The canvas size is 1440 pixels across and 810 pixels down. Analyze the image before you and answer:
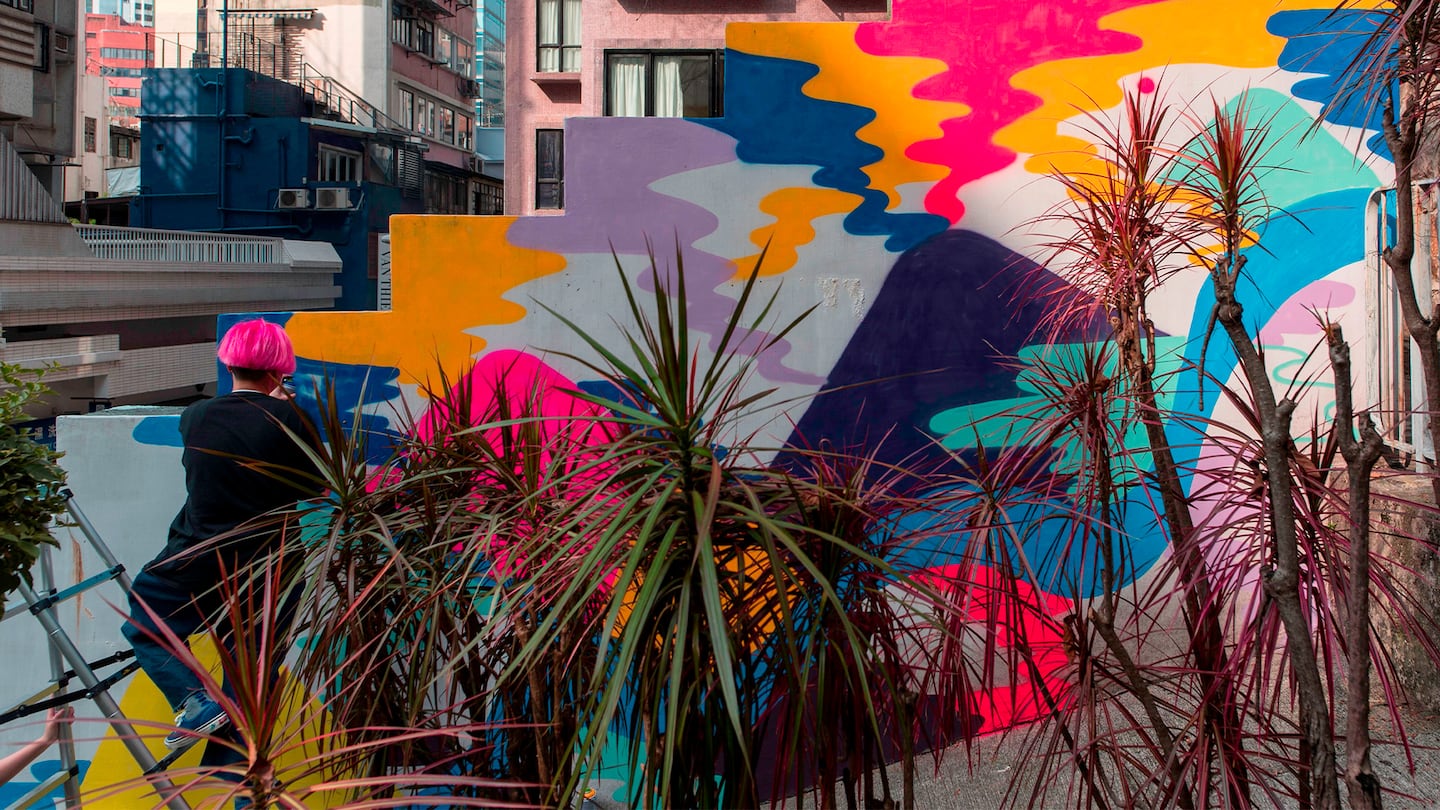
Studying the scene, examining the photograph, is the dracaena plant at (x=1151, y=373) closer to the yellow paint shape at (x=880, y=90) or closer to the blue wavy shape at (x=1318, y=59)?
the yellow paint shape at (x=880, y=90)

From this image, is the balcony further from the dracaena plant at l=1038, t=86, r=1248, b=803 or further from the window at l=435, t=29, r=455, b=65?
the dracaena plant at l=1038, t=86, r=1248, b=803

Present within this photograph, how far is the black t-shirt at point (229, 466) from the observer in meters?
3.39

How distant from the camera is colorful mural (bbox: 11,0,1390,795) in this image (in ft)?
14.7

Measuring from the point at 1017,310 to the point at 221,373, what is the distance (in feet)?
10.7

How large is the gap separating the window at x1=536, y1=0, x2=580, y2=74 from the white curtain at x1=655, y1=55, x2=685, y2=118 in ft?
26.2

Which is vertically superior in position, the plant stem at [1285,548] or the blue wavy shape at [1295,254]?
the blue wavy shape at [1295,254]

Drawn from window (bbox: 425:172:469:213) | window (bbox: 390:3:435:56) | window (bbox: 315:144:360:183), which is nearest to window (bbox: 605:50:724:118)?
window (bbox: 315:144:360:183)

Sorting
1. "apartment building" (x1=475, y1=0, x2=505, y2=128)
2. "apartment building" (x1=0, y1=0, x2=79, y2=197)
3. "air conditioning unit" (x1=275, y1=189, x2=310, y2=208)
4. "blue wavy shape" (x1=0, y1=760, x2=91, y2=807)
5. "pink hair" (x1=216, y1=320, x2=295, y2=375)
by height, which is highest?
"apartment building" (x1=475, y1=0, x2=505, y2=128)

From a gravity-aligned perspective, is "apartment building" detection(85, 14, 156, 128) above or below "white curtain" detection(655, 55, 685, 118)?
above

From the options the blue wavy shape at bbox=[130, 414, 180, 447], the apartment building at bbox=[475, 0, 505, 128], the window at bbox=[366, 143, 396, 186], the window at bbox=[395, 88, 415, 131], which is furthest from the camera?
the apartment building at bbox=[475, 0, 505, 128]

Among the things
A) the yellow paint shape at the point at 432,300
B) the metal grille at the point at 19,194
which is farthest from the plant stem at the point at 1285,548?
the metal grille at the point at 19,194

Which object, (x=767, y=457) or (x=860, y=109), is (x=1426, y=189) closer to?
(x=860, y=109)

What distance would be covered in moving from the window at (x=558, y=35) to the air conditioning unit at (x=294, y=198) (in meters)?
9.66

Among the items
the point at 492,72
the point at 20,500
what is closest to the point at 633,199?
the point at 20,500
